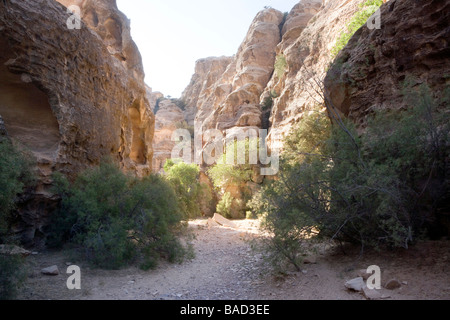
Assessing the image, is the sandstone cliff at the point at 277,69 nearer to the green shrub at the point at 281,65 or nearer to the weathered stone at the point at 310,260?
the green shrub at the point at 281,65

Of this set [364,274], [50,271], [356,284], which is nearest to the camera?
[356,284]

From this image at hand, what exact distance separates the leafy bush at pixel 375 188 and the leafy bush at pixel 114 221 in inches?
129

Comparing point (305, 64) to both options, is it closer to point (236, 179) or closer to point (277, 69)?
point (277, 69)

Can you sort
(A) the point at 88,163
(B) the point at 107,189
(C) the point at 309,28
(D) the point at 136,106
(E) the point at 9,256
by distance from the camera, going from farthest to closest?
(C) the point at 309,28, (D) the point at 136,106, (A) the point at 88,163, (B) the point at 107,189, (E) the point at 9,256

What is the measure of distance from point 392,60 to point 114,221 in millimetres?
9455

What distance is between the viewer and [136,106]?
16.2 meters

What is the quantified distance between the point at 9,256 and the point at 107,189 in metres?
3.78

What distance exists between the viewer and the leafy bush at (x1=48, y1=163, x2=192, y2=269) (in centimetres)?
697

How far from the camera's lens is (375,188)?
5223 millimetres

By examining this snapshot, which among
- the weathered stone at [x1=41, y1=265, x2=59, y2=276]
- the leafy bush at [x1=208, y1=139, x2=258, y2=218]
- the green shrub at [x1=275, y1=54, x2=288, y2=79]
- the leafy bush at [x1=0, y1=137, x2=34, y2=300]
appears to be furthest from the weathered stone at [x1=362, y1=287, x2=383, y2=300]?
the green shrub at [x1=275, y1=54, x2=288, y2=79]

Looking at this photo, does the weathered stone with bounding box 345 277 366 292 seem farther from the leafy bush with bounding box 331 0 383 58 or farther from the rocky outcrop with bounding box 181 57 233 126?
the rocky outcrop with bounding box 181 57 233 126

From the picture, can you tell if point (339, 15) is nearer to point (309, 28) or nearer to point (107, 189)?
point (309, 28)

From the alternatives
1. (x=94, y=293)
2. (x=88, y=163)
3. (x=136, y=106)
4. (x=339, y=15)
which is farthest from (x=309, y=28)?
(x=94, y=293)

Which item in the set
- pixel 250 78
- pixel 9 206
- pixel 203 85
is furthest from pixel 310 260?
pixel 203 85
